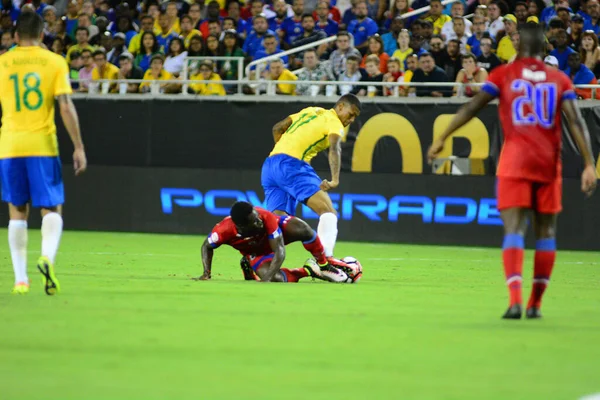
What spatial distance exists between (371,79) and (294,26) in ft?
9.98

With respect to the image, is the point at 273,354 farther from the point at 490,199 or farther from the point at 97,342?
the point at 490,199

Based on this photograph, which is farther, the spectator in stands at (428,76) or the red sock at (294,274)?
the spectator in stands at (428,76)

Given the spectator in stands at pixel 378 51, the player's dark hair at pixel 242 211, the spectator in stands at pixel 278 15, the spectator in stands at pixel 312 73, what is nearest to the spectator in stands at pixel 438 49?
the spectator in stands at pixel 378 51

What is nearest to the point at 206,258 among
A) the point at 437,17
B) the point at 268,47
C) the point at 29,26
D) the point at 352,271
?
the point at 352,271

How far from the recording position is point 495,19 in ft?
67.6

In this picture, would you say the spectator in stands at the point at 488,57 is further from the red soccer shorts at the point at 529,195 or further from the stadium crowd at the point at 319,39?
the red soccer shorts at the point at 529,195

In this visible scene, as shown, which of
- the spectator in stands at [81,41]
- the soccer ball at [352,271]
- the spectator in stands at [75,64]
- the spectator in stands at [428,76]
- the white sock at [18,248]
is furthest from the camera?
the spectator in stands at [81,41]

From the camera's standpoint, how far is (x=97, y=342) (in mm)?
6340

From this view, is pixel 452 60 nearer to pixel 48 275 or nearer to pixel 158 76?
pixel 158 76

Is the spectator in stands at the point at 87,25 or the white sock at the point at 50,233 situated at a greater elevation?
the spectator in stands at the point at 87,25

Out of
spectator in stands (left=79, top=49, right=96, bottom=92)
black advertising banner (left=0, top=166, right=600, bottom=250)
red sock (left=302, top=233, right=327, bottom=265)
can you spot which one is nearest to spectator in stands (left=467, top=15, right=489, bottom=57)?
black advertising banner (left=0, top=166, right=600, bottom=250)

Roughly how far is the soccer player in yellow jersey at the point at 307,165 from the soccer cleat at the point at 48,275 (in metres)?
4.02

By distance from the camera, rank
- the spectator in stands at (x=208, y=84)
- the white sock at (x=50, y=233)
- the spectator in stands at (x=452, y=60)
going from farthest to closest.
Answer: the spectator in stands at (x=208, y=84), the spectator in stands at (x=452, y=60), the white sock at (x=50, y=233)

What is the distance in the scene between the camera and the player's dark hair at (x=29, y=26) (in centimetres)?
902
